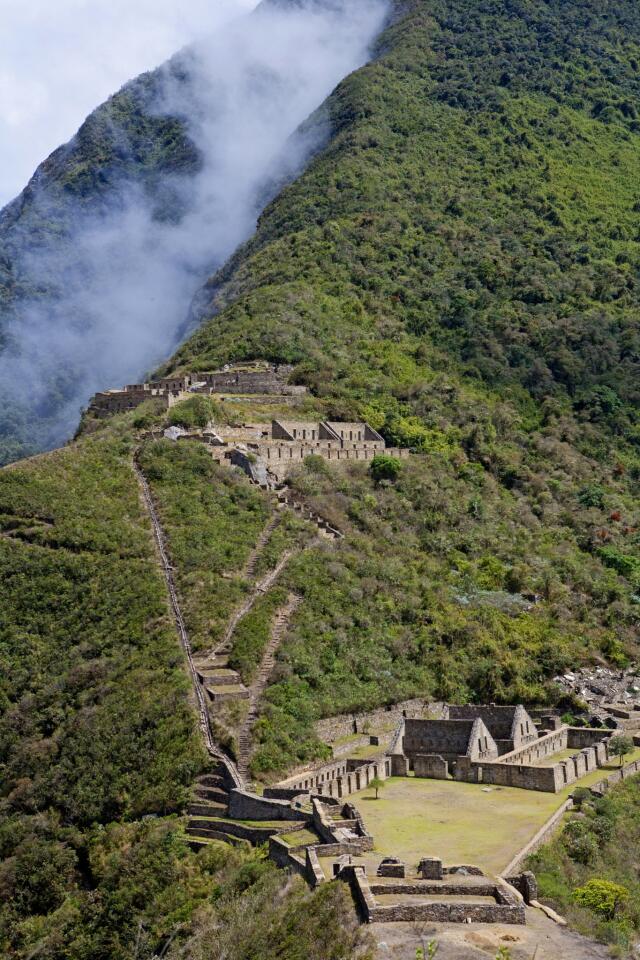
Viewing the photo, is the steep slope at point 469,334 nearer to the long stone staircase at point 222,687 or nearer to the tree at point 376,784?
the long stone staircase at point 222,687

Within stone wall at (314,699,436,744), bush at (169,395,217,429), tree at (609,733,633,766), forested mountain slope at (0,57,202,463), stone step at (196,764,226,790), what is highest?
forested mountain slope at (0,57,202,463)

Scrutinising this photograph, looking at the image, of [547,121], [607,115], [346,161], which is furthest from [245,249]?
[607,115]

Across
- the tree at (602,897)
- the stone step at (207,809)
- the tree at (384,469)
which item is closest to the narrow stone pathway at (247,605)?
the stone step at (207,809)

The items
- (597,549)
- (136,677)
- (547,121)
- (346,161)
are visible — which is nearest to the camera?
(136,677)

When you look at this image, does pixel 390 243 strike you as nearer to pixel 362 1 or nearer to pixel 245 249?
pixel 245 249

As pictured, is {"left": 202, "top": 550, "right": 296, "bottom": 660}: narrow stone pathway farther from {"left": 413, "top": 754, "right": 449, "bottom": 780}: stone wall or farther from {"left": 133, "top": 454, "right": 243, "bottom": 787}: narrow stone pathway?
{"left": 413, "top": 754, "right": 449, "bottom": 780}: stone wall

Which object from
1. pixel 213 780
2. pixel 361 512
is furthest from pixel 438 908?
pixel 361 512

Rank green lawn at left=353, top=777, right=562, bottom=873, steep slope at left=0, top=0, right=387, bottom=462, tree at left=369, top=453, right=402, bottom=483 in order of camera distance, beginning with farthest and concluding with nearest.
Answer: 1. steep slope at left=0, top=0, right=387, bottom=462
2. tree at left=369, top=453, right=402, bottom=483
3. green lawn at left=353, top=777, right=562, bottom=873

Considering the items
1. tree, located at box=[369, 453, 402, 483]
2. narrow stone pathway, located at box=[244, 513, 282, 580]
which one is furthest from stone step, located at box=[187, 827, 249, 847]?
tree, located at box=[369, 453, 402, 483]
